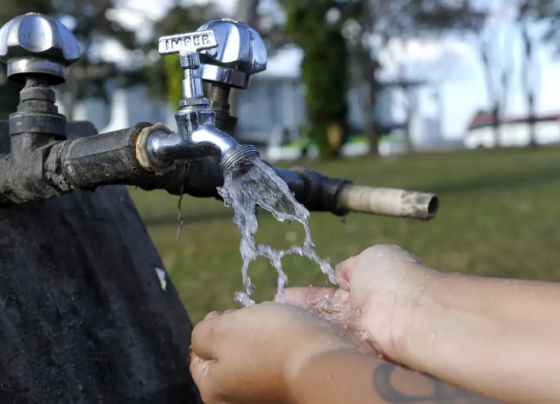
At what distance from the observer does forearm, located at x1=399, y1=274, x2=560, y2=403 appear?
766mm

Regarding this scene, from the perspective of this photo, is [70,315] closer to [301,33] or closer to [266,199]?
[266,199]

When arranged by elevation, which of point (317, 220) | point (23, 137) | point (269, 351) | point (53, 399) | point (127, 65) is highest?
point (127, 65)

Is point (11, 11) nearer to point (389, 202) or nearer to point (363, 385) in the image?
point (389, 202)

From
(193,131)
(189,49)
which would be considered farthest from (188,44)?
(193,131)

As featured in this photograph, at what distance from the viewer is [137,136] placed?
92 cm

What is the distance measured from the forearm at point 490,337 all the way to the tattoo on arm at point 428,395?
0.09 metres

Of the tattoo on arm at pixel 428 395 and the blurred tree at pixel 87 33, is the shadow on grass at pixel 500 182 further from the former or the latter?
the blurred tree at pixel 87 33

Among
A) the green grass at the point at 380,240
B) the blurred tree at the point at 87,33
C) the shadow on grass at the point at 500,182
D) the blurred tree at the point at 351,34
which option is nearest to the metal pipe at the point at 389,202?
the green grass at the point at 380,240

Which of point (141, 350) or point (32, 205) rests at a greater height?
point (32, 205)

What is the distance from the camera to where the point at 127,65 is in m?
25.0

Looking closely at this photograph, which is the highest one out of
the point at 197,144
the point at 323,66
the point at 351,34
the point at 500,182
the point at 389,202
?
the point at 351,34

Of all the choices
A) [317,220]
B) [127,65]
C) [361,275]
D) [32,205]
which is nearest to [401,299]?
[361,275]

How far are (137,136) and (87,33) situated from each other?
69.1 ft

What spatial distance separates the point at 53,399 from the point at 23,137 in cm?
38
